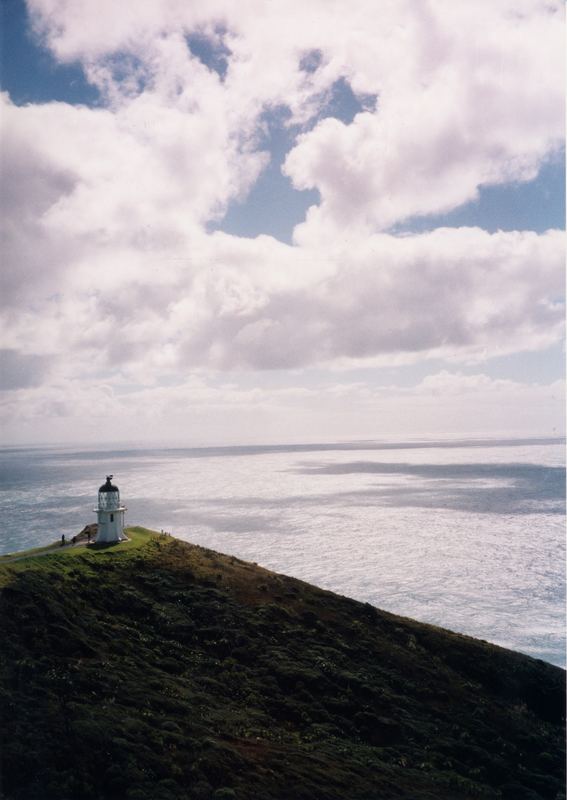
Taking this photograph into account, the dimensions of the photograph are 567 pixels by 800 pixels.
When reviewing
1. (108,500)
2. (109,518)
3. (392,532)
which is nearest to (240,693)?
(109,518)

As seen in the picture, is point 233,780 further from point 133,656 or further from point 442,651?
point 442,651

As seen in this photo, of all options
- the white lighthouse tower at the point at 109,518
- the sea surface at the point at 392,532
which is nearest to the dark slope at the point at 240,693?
the white lighthouse tower at the point at 109,518

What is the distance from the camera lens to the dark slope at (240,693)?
47.6ft

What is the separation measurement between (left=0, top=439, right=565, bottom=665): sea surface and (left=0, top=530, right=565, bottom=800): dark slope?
16.1 meters

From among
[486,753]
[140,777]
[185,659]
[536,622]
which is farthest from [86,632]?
[536,622]

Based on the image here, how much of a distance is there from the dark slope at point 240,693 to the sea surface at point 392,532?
16076 mm

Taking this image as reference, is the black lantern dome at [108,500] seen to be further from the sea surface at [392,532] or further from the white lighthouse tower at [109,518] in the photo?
the sea surface at [392,532]

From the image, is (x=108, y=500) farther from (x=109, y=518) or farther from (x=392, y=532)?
(x=392, y=532)

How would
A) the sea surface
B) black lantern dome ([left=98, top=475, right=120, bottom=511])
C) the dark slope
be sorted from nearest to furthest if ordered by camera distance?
1. the dark slope
2. black lantern dome ([left=98, top=475, right=120, bottom=511])
3. the sea surface

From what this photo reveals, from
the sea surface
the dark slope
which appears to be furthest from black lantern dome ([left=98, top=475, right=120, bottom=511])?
the sea surface

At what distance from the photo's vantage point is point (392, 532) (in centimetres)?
7731

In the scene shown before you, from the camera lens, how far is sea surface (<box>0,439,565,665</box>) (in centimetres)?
4666

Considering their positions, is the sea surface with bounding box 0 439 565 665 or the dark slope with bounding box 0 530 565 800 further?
the sea surface with bounding box 0 439 565 665

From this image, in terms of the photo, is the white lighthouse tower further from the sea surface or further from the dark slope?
the sea surface
